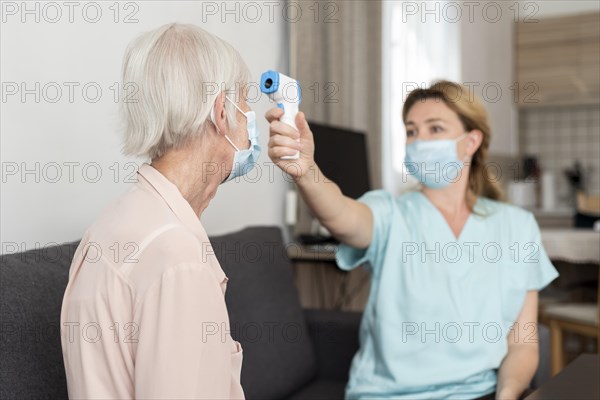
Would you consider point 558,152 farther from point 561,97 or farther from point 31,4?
point 31,4

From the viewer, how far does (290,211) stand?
8.98 ft

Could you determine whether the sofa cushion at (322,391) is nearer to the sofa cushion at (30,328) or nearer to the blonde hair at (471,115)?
the blonde hair at (471,115)

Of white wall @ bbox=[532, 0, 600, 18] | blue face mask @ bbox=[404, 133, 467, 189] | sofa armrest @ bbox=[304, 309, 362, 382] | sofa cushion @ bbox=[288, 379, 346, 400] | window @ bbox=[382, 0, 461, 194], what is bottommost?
sofa cushion @ bbox=[288, 379, 346, 400]

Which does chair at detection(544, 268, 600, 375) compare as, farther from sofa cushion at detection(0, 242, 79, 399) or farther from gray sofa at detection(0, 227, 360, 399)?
sofa cushion at detection(0, 242, 79, 399)

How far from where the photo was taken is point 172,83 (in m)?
0.98

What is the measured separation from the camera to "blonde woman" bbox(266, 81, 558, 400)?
63.2 inches

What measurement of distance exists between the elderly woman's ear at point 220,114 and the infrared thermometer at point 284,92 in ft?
0.59

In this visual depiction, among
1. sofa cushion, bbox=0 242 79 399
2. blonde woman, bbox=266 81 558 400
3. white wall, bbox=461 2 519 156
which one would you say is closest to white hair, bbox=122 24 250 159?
sofa cushion, bbox=0 242 79 399

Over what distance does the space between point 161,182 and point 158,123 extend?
0.29 feet

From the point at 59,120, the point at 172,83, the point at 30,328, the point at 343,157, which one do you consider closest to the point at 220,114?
the point at 172,83

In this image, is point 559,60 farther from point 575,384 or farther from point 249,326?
point 575,384

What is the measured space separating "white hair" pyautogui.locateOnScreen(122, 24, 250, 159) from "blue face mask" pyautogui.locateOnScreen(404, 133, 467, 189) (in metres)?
0.85

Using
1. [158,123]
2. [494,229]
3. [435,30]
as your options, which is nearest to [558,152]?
[435,30]

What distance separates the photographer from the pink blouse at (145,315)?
85 cm
